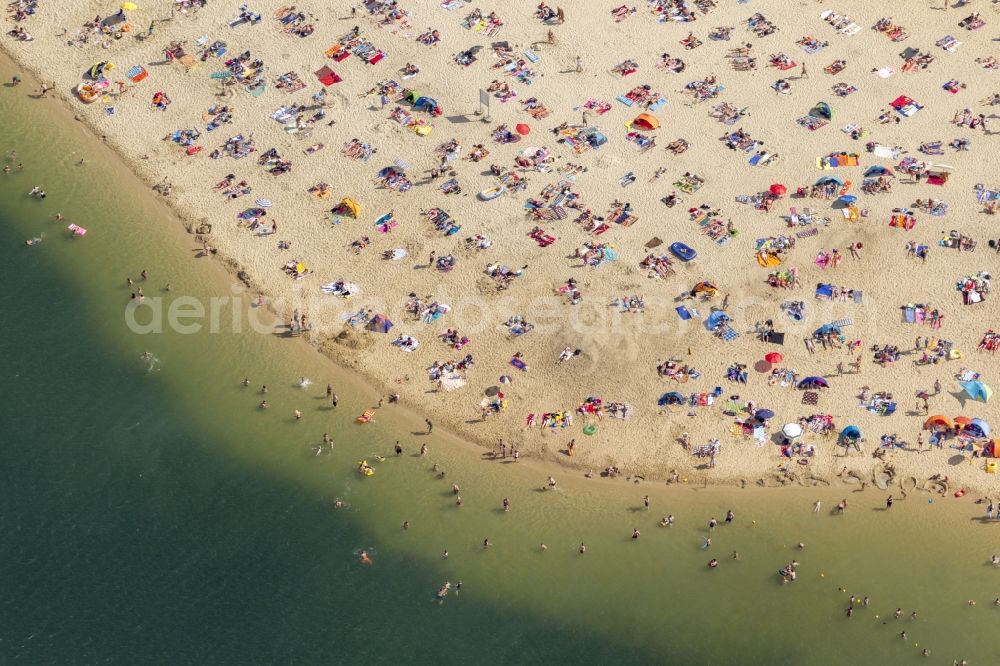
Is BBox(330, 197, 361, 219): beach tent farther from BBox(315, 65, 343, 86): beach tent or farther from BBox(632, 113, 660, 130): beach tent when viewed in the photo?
BBox(632, 113, 660, 130): beach tent

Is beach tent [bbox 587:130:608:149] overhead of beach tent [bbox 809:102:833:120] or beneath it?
beneath

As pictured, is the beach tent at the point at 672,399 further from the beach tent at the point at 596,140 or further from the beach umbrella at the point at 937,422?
the beach tent at the point at 596,140

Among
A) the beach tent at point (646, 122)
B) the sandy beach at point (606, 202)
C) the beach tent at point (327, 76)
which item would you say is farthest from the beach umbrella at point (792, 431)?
the beach tent at point (327, 76)

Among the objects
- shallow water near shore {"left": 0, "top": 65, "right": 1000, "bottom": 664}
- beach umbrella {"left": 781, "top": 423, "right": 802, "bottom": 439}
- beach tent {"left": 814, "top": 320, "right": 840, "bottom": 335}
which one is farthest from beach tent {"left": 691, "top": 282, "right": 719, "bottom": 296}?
Result: shallow water near shore {"left": 0, "top": 65, "right": 1000, "bottom": 664}

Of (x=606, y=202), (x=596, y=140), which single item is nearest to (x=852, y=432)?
(x=606, y=202)

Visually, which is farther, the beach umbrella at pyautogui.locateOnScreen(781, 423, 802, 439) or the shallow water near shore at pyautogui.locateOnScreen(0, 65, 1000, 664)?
the beach umbrella at pyautogui.locateOnScreen(781, 423, 802, 439)

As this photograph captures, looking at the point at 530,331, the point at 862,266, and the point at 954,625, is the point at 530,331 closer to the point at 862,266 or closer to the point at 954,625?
the point at 862,266

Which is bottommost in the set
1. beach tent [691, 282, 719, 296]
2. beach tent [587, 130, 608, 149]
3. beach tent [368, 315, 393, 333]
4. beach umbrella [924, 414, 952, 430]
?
beach tent [368, 315, 393, 333]
